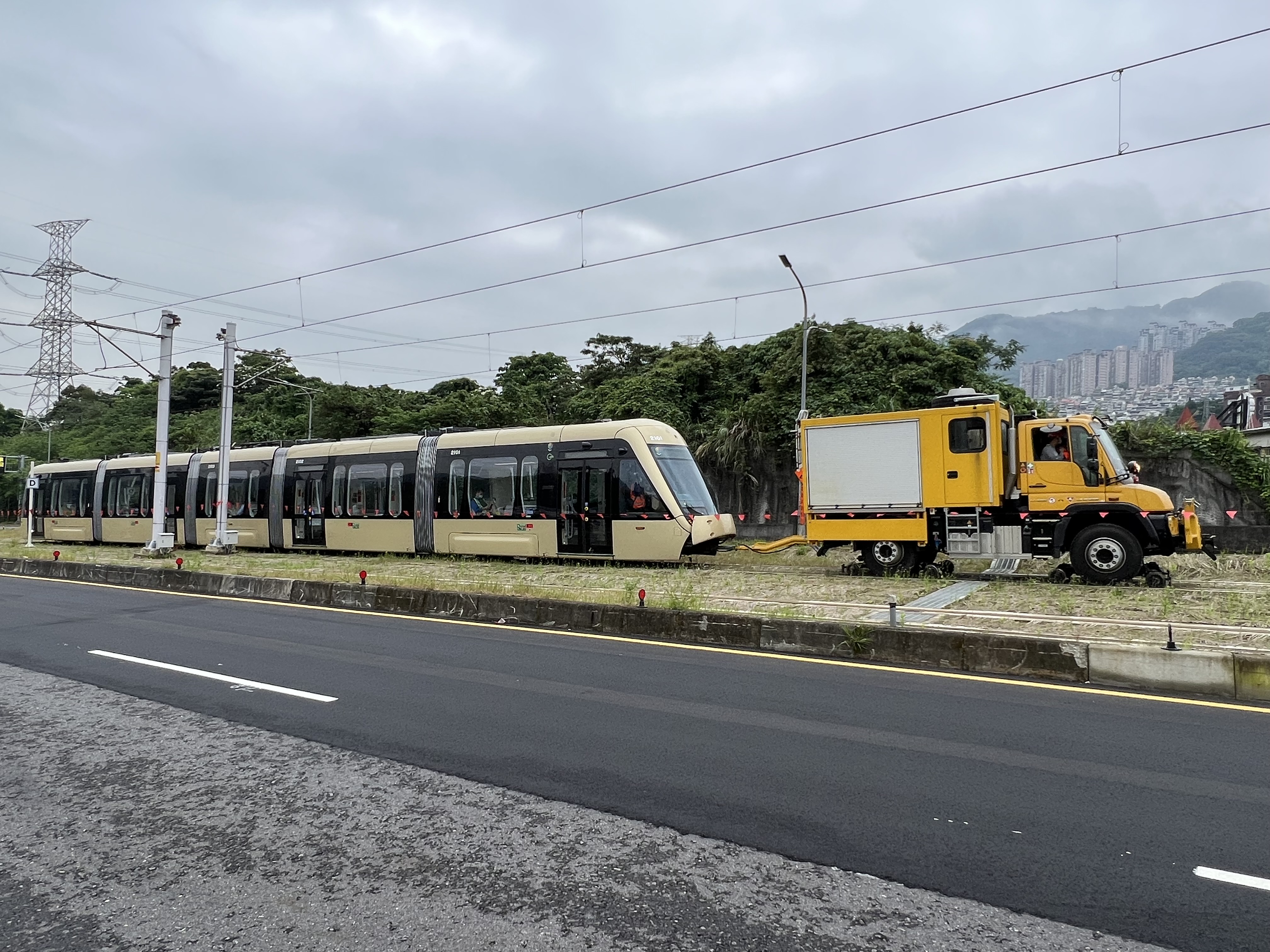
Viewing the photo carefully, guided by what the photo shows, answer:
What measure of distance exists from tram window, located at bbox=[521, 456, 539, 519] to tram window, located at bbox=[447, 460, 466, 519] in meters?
1.75

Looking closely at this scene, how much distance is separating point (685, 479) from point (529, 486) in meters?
3.52

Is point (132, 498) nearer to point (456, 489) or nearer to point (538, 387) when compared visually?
point (456, 489)

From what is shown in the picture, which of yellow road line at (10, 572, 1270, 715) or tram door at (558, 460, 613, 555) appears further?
tram door at (558, 460, 613, 555)

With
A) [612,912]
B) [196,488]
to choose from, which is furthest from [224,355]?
[612,912]

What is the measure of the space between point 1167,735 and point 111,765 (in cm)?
675

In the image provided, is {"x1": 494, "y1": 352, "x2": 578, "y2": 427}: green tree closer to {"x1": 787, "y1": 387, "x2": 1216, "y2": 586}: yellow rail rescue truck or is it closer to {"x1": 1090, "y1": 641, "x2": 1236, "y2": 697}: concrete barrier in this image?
{"x1": 787, "y1": 387, "x2": 1216, "y2": 586}: yellow rail rescue truck

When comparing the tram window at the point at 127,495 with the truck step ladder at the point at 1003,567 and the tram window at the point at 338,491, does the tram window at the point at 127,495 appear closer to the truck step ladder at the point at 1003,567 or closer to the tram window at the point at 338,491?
the tram window at the point at 338,491

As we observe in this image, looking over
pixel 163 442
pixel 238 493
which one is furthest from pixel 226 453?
pixel 238 493

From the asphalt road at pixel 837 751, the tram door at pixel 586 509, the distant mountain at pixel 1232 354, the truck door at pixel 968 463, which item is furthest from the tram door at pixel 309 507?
the distant mountain at pixel 1232 354

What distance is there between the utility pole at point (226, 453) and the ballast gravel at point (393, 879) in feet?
60.0

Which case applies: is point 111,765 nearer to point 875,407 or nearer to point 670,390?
point 875,407

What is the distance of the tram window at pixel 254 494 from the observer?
24.3 metres

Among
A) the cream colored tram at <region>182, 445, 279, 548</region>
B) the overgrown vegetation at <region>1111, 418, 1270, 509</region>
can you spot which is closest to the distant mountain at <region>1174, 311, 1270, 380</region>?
the overgrown vegetation at <region>1111, 418, 1270, 509</region>

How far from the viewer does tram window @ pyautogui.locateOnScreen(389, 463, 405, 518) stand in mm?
21172
